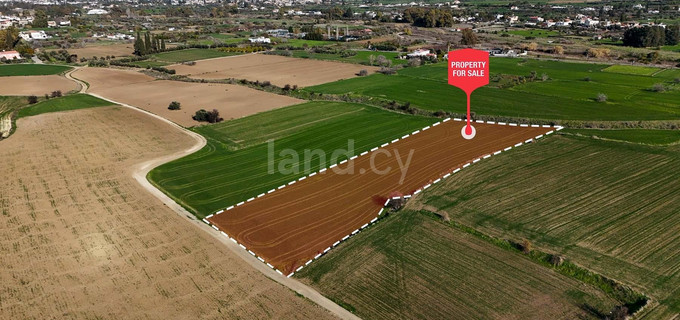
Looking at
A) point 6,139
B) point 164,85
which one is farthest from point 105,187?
point 164,85

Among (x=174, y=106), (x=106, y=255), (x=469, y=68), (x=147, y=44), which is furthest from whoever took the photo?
(x=147, y=44)

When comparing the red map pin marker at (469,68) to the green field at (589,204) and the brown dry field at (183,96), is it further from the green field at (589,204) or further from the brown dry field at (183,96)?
the brown dry field at (183,96)

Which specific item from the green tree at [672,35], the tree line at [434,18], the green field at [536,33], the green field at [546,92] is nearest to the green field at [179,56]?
the green field at [546,92]

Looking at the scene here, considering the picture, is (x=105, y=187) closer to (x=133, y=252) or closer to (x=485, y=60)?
(x=133, y=252)

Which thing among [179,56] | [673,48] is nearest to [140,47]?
[179,56]

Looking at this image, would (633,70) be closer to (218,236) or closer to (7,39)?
(218,236)

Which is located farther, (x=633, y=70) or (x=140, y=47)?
(x=140, y=47)
